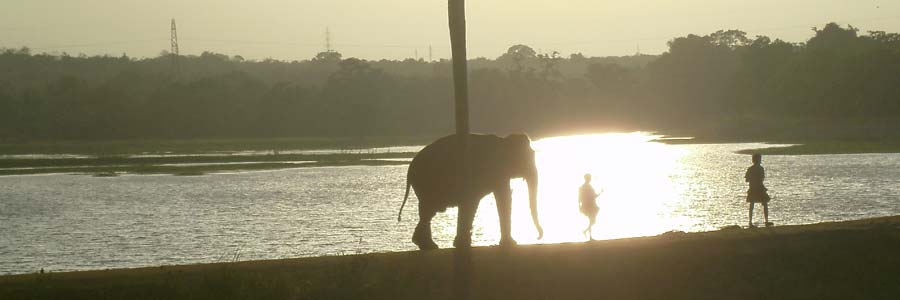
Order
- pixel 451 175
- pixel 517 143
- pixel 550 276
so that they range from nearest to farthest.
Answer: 1. pixel 550 276
2. pixel 451 175
3. pixel 517 143

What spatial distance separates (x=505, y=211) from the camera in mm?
16109

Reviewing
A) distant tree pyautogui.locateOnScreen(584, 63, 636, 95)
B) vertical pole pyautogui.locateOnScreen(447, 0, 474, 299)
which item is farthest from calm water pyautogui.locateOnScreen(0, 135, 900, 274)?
distant tree pyautogui.locateOnScreen(584, 63, 636, 95)

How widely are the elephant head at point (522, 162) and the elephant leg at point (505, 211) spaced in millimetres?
430

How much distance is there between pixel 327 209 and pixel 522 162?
20.8 meters

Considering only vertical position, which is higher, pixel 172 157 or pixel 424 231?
pixel 424 231

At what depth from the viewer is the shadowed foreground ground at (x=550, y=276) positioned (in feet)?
44.1

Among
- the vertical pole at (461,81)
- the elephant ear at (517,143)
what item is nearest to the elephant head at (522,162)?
the elephant ear at (517,143)

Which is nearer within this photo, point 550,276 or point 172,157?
point 550,276

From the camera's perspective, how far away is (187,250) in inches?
1032

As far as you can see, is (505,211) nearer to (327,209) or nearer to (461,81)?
(461,81)

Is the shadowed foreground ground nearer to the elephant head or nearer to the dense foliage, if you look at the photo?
the elephant head

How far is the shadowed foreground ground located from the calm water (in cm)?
1003

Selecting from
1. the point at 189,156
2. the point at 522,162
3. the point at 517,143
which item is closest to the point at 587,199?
the point at 522,162

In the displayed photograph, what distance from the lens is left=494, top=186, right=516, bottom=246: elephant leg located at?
1538 centimetres
